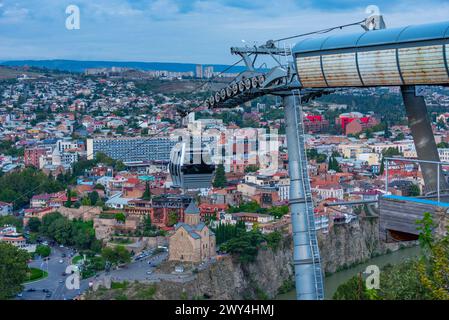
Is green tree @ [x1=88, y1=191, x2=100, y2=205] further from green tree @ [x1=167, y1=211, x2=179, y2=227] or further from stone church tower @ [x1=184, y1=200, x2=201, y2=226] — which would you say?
stone church tower @ [x1=184, y1=200, x2=201, y2=226]

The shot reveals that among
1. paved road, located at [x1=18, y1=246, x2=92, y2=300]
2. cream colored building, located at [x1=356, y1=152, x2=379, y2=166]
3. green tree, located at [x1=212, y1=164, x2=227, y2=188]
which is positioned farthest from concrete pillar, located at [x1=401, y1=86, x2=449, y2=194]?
cream colored building, located at [x1=356, y1=152, x2=379, y2=166]

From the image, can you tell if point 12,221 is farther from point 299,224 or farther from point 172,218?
point 299,224

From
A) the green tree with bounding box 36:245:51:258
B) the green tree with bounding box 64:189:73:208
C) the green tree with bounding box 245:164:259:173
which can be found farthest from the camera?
the green tree with bounding box 245:164:259:173

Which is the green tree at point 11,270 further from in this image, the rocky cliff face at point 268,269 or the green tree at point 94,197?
the green tree at point 94,197

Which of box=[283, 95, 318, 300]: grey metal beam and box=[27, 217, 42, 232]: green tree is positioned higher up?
box=[283, 95, 318, 300]: grey metal beam

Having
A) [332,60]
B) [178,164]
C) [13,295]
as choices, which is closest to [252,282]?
[13,295]

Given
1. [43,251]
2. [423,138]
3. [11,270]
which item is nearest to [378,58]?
[423,138]
